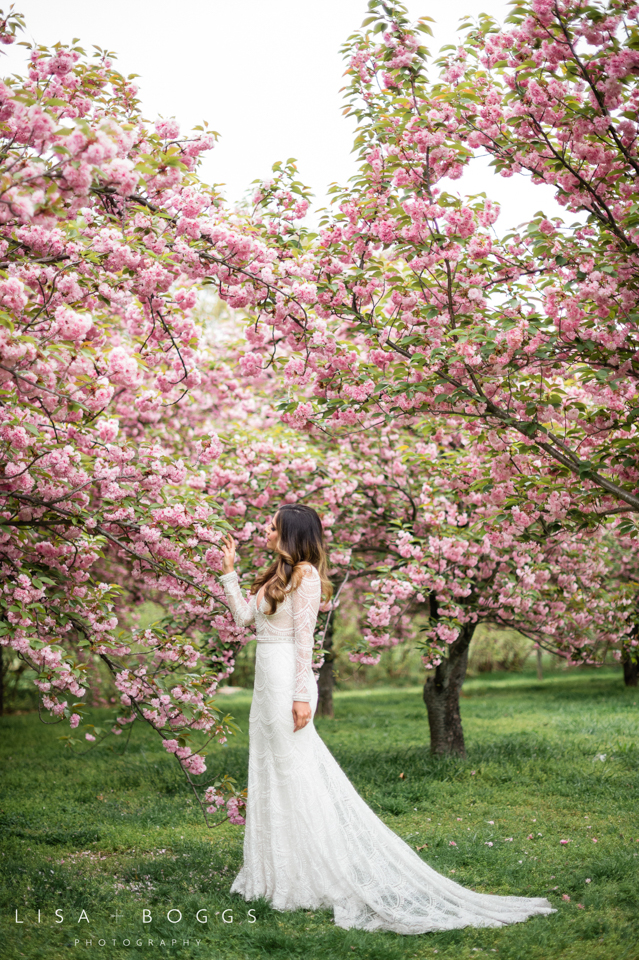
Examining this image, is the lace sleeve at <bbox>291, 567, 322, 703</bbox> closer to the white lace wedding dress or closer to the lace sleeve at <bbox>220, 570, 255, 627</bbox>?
the white lace wedding dress

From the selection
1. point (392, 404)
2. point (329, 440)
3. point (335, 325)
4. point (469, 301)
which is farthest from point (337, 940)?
point (329, 440)

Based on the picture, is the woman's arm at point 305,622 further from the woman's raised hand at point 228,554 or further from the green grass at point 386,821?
the green grass at point 386,821

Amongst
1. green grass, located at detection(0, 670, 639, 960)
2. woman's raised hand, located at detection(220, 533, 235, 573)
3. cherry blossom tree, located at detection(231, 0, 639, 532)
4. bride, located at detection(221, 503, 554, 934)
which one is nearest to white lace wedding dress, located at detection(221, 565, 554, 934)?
bride, located at detection(221, 503, 554, 934)

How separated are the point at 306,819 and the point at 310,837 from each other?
0.09m

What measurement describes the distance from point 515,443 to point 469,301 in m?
1.08

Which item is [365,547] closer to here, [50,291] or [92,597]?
[92,597]

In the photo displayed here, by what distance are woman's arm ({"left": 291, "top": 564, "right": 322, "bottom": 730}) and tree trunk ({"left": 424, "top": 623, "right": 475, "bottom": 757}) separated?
4.30 meters

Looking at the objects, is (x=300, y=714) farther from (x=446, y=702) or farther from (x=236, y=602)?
(x=446, y=702)

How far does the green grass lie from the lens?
3.35 metres

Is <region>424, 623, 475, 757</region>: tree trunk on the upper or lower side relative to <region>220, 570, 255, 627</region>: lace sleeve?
lower

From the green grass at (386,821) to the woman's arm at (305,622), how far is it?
3.52ft

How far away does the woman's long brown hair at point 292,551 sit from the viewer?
3887mm

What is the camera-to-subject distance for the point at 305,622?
3852mm

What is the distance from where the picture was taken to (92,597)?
4.46m
